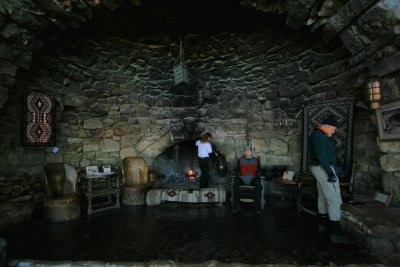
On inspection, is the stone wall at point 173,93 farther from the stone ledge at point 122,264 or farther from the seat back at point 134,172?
the stone ledge at point 122,264

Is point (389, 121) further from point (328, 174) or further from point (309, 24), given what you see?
point (309, 24)

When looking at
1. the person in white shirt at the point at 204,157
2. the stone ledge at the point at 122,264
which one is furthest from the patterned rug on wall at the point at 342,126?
the person in white shirt at the point at 204,157

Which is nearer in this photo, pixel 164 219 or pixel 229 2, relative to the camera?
pixel 164 219

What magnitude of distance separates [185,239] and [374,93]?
11.4 ft

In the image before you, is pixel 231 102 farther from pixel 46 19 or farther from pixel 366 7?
pixel 46 19

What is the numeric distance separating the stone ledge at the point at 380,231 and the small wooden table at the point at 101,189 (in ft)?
13.8

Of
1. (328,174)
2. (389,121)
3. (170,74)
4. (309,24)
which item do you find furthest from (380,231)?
(170,74)

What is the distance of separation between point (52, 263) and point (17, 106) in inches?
130

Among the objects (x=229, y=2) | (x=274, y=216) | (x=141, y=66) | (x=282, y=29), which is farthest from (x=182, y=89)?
(x=274, y=216)

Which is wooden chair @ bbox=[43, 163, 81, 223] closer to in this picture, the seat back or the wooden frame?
the seat back

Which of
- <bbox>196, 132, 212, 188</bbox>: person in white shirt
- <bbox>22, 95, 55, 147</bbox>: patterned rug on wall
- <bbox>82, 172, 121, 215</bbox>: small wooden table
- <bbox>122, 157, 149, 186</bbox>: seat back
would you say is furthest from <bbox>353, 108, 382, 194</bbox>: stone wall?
<bbox>22, 95, 55, 147</bbox>: patterned rug on wall

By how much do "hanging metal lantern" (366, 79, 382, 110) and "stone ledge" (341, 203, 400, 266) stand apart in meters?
1.49

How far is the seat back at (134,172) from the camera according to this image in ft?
15.6

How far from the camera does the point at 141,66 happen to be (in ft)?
17.1
